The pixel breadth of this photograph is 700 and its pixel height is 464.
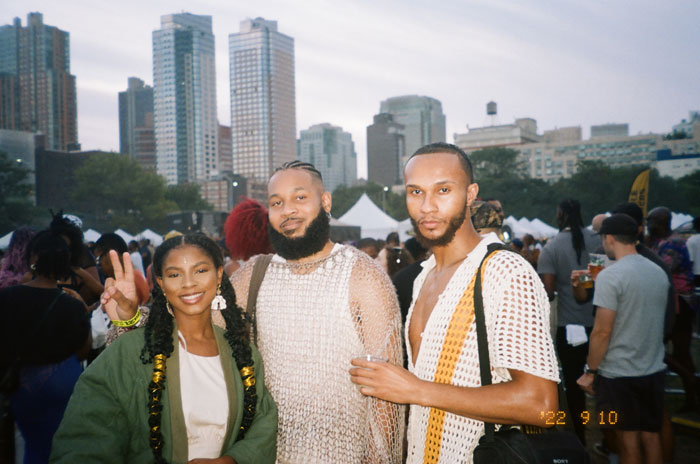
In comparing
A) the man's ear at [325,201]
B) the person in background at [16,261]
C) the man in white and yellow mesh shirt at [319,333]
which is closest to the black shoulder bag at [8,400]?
the person in background at [16,261]

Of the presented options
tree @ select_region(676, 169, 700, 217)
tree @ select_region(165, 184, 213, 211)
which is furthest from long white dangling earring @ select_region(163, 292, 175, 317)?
tree @ select_region(165, 184, 213, 211)

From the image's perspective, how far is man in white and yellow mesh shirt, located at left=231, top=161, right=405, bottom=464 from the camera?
8.03ft

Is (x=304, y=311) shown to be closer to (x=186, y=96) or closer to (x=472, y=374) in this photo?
(x=472, y=374)

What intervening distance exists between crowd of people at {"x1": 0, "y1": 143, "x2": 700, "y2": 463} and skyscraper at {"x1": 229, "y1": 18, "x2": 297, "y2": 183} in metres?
119

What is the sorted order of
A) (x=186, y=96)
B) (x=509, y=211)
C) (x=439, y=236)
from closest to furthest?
(x=439, y=236), (x=509, y=211), (x=186, y=96)

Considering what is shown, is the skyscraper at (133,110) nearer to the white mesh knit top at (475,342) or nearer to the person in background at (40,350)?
the person in background at (40,350)

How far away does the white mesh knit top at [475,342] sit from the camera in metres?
1.75

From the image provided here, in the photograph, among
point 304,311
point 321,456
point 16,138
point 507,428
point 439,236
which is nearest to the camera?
point 507,428

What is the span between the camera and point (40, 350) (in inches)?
Answer: 137

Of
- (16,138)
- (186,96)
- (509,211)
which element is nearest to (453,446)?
(509,211)

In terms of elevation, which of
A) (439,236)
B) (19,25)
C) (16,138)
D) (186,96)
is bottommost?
(439,236)

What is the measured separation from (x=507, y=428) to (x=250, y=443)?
3.75 ft

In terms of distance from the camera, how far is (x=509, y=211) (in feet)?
172

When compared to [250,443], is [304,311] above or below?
above
